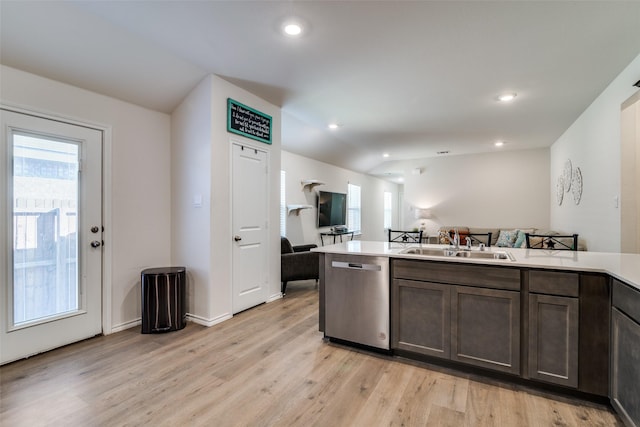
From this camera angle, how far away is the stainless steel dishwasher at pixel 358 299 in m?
2.53

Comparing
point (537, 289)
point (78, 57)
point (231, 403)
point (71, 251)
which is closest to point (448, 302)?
point (537, 289)

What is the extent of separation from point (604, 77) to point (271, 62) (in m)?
3.47

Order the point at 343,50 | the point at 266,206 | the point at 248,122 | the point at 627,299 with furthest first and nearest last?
1. the point at 266,206
2. the point at 248,122
3. the point at 343,50
4. the point at 627,299

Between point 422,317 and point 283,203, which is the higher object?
point 283,203

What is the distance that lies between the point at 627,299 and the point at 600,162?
9.06 feet

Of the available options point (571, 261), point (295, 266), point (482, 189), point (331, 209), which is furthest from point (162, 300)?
point (482, 189)

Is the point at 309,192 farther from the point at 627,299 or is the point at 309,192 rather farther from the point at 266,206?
the point at 627,299

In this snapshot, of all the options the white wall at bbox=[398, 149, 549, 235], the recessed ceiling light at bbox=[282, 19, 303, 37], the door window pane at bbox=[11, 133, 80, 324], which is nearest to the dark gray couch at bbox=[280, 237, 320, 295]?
the door window pane at bbox=[11, 133, 80, 324]

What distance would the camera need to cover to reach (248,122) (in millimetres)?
3670

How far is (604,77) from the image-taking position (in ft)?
10.4

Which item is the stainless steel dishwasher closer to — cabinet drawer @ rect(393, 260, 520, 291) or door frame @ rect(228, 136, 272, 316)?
cabinet drawer @ rect(393, 260, 520, 291)

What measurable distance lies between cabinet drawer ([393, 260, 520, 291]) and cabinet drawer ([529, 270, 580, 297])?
9cm

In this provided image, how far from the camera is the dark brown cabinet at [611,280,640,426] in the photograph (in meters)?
1.52

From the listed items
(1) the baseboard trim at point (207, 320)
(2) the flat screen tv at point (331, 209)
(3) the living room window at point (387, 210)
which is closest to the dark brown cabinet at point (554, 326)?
(1) the baseboard trim at point (207, 320)
